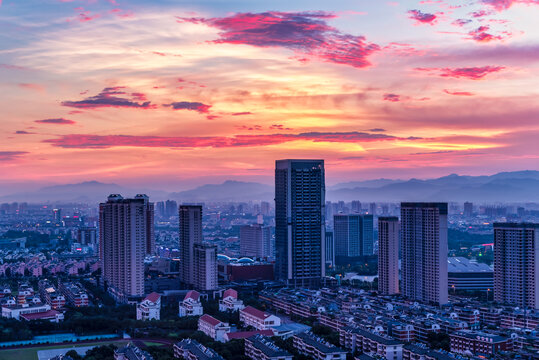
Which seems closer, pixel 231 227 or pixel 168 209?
pixel 231 227

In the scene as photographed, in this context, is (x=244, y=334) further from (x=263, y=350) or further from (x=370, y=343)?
(x=370, y=343)

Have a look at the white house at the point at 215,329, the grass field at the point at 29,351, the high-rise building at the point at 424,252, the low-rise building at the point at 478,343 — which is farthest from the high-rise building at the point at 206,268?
the low-rise building at the point at 478,343

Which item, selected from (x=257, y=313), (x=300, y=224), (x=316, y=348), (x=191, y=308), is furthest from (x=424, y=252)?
(x=316, y=348)

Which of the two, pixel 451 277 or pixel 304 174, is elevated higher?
pixel 304 174

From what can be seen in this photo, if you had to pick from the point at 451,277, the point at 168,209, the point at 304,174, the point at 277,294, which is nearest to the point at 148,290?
the point at 277,294

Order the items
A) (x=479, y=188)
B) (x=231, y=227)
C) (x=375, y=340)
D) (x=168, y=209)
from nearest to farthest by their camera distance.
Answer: (x=375, y=340), (x=231, y=227), (x=168, y=209), (x=479, y=188)

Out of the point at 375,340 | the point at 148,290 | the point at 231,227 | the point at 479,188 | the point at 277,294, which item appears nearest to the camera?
the point at 375,340

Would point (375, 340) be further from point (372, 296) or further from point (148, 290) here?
point (148, 290)

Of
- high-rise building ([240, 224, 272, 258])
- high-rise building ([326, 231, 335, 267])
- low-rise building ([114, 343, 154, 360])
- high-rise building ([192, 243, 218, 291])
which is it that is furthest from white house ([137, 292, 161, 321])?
high-rise building ([240, 224, 272, 258])
